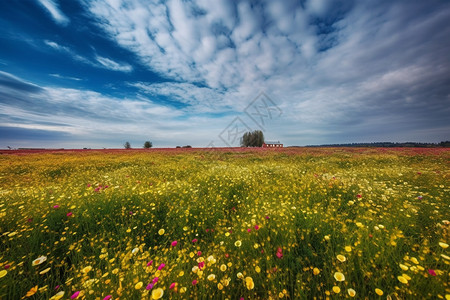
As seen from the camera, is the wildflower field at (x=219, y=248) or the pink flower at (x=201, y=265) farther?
the pink flower at (x=201, y=265)

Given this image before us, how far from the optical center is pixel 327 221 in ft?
9.44

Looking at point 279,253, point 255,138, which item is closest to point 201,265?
point 279,253

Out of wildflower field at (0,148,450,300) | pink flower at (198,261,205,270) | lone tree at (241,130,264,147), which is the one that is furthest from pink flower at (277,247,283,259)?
lone tree at (241,130,264,147)

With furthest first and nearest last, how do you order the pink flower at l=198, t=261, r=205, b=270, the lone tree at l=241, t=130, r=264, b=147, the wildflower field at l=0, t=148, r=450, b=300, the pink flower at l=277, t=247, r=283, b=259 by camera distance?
the lone tree at l=241, t=130, r=264, b=147
the pink flower at l=277, t=247, r=283, b=259
the pink flower at l=198, t=261, r=205, b=270
the wildflower field at l=0, t=148, r=450, b=300

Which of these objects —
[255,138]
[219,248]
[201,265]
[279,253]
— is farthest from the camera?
[255,138]

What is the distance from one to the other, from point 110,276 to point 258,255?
6.70ft

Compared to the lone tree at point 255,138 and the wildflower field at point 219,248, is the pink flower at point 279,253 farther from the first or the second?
the lone tree at point 255,138

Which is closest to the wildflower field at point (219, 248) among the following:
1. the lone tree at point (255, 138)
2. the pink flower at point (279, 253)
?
the pink flower at point (279, 253)

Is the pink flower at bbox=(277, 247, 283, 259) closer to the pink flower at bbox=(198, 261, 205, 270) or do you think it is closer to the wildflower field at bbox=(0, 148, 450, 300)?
the wildflower field at bbox=(0, 148, 450, 300)

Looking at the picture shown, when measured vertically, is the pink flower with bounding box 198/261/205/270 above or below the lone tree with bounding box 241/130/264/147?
below

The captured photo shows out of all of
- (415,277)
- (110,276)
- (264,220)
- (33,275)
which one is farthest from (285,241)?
Result: (33,275)

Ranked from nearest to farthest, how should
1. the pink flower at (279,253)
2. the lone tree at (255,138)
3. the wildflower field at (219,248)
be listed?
the wildflower field at (219,248) < the pink flower at (279,253) < the lone tree at (255,138)

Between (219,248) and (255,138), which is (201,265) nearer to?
(219,248)

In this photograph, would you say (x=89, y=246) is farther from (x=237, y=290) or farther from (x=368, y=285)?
(x=368, y=285)
